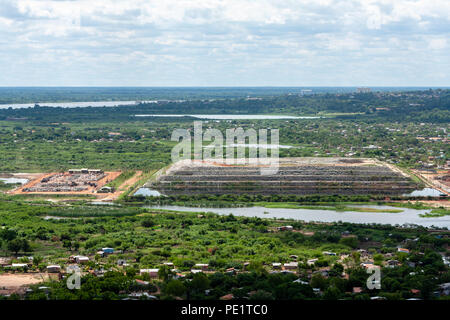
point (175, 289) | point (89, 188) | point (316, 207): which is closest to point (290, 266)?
point (175, 289)

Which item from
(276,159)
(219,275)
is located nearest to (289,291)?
(219,275)

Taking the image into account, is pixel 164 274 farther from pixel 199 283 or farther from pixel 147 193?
pixel 147 193

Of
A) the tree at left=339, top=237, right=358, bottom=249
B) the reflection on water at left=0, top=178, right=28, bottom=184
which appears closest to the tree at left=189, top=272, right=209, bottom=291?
the tree at left=339, top=237, right=358, bottom=249

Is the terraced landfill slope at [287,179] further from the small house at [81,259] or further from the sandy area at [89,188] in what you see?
the small house at [81,259]

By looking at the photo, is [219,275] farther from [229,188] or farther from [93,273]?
[229,188]

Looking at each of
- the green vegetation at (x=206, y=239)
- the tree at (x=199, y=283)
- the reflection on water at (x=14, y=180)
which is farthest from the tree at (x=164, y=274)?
the reflection on water at (x=14, y=180)

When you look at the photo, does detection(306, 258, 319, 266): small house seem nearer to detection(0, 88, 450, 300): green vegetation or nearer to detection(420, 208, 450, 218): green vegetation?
detection(0, 88, 450, 300): green vegetation
